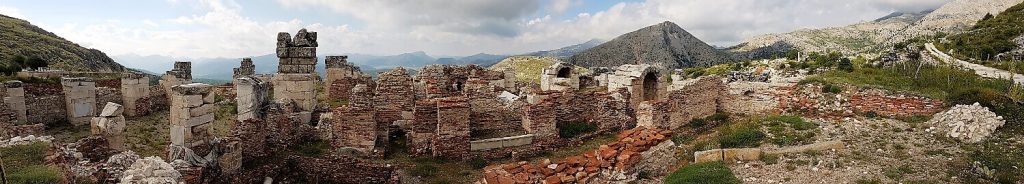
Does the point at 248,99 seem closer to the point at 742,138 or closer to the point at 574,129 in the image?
the point at 574,129

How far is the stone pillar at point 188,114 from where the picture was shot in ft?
33.6

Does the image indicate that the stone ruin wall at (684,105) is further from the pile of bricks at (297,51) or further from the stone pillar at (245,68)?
the stone pillar at (245,68)

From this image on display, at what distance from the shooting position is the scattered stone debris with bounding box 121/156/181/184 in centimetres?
714

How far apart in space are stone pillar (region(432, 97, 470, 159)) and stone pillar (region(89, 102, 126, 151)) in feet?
21.5

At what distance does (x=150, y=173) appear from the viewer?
24.3 feet

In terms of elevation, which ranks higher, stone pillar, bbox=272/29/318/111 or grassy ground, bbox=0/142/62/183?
stone pillar, bbox=272/29/318/111

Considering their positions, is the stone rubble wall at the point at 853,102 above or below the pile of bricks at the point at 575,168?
above

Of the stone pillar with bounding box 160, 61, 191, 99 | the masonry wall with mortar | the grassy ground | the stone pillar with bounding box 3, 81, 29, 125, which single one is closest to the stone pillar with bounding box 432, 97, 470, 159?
the grassy ground

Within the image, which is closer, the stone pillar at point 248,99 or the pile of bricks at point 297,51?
the stone pillar at point 248,99

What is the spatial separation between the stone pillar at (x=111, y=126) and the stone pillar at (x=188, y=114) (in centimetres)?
190

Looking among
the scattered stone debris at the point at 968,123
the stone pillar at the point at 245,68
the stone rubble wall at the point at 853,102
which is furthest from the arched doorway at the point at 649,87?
the stone pillar at the point at 245,68

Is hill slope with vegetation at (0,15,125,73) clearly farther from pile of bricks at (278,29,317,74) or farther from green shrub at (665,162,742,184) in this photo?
green shrub at (665,162,742,184)

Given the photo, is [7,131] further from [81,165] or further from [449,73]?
[449,73]

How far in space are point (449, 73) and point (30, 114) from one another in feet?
37.6
